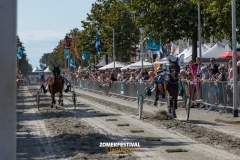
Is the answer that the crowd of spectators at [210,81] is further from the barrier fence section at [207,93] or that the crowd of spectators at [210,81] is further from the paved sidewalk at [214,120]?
the paved sidewalk at [214,120]

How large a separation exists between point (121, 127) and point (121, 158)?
619 cm

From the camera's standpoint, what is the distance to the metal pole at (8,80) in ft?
10.9

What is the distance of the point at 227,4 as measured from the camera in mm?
20438

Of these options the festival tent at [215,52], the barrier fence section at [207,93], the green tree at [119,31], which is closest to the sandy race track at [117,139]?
the barrier fence section at [207,93]

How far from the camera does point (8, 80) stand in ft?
11.0

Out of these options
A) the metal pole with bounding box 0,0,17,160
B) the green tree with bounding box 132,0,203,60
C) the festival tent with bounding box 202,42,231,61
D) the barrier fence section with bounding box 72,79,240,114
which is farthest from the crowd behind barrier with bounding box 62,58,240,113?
the metal pole with bounding box 0,0,17,160

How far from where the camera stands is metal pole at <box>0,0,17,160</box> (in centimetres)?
332

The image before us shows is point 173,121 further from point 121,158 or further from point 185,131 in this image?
point 121,158

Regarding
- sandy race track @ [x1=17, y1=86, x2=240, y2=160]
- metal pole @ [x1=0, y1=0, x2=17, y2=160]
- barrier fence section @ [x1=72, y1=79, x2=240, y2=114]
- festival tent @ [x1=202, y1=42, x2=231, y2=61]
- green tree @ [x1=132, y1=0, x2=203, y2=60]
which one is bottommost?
sandy race track @ [x1=17, y1=86, x2=240, y2=160]

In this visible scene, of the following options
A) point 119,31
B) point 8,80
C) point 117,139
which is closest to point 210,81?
point 117,139

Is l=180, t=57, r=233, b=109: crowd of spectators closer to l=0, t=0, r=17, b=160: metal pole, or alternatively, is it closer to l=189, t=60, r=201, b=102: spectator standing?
l=189, t=60, r=201, b=102: spectator standing

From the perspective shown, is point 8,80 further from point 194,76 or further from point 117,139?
point 194,76

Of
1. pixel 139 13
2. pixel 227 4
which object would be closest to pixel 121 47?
pixel 139 13

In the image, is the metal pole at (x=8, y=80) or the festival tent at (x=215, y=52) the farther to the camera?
the festival tent at (x=215, y=52)
